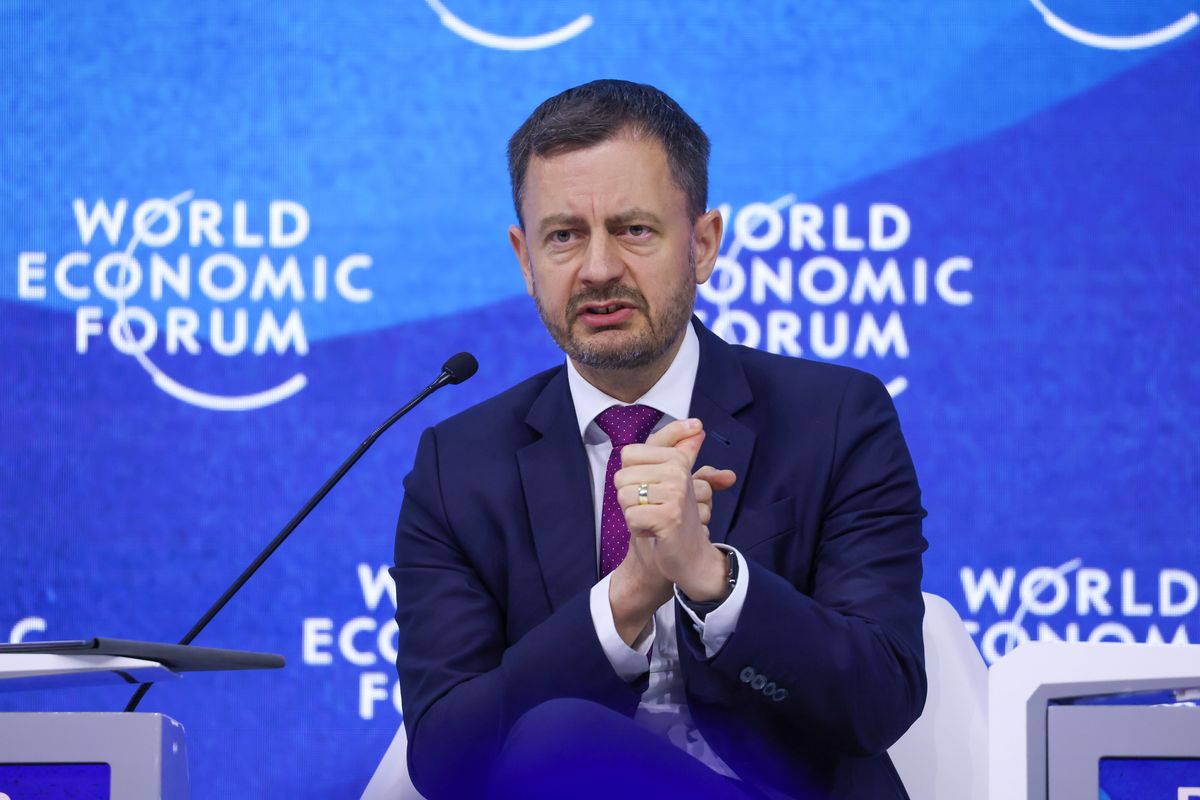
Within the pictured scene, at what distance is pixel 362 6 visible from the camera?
330 cm

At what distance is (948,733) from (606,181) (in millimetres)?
912

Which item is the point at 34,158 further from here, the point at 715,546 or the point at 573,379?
the point at 715,546

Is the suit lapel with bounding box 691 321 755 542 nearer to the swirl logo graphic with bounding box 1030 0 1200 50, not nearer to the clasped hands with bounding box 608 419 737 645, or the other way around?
the clasped hands with bounding box 608 419 737 645

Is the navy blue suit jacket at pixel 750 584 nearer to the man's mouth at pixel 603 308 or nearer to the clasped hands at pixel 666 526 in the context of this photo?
the clasped hands at pixel 666 526

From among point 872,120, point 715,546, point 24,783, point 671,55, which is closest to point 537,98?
point 671,55

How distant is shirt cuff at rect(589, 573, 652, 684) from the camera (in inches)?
67.6

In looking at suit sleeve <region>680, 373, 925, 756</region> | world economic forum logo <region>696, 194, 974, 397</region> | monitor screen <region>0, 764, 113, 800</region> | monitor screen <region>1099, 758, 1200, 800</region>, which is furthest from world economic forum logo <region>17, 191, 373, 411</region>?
monitor screen <region>1099, 758, 1200, 800</region>

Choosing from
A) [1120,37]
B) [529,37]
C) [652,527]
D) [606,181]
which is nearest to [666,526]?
[652,527]

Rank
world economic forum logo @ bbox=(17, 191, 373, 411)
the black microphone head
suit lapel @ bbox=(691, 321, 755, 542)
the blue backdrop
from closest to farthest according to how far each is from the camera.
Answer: suit lapel @ bbox=(691, 321, 755, 542) < the black microphone head < the blue backdrop < world economic forum logo @ bbox=(17, 191, 373, 411)

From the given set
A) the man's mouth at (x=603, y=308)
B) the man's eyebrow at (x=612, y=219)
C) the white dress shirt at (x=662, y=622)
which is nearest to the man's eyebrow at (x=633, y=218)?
the man's eyebrow at (x=612, y=219)

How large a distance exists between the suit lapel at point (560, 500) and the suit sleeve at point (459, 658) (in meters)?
0.11

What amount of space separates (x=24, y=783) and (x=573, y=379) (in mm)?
956

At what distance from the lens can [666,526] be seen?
1.56m

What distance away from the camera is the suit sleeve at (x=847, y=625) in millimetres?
1635
